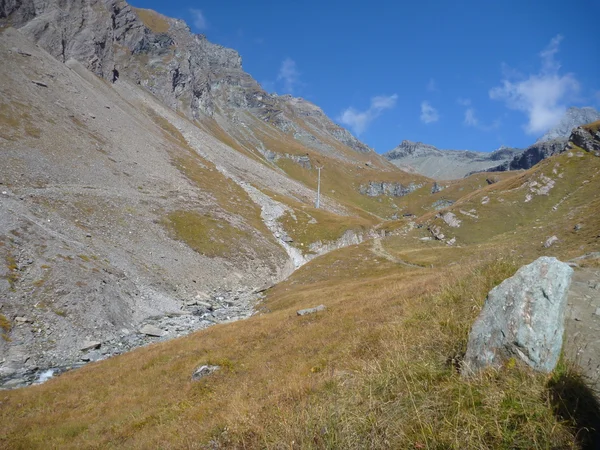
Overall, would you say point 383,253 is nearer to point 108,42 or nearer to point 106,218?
point 106,218

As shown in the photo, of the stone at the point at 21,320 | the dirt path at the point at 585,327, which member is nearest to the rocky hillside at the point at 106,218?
the stone at the point at 21,320

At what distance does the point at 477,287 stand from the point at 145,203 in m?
62.7

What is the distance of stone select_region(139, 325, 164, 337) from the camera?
32.3 meters

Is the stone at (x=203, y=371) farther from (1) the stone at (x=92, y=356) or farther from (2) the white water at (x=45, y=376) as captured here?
(1) the stone at (x=92, y=356)

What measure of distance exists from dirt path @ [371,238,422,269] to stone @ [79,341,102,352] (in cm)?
4115

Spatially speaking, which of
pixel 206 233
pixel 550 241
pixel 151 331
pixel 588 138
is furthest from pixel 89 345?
pixel 588 138

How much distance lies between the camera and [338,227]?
86.0m

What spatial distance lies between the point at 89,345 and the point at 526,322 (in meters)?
32.2

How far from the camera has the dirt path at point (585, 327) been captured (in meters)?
5.90

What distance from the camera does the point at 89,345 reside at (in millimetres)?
27906

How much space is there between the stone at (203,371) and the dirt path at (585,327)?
48.4ft

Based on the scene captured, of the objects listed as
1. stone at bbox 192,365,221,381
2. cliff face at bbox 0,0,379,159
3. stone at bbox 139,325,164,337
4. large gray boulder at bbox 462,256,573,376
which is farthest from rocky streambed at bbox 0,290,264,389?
cliff face at bbox 0,0,379,159

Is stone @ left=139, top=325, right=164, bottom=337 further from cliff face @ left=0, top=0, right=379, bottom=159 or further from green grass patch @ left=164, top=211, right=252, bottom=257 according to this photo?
cliff face @ left=0, top=0, right=379, bottom=159

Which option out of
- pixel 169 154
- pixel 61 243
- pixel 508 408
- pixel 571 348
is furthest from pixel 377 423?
pixel 169 154
